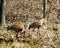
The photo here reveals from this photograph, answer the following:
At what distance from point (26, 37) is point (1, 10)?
4.87 meters

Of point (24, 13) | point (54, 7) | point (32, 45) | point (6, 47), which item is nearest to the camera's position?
point (6, 47)

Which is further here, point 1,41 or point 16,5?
point 16,5

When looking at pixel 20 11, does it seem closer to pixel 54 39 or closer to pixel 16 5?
pixel 16 5

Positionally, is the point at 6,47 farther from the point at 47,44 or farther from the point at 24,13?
the point at 24,13

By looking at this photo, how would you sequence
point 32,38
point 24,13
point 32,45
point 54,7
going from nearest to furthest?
point 32,45 → point 32,38 → point 24,13 → point 54,7

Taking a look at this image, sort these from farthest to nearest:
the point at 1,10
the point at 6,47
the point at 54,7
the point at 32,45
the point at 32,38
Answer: the point at 54,7, the point at 1,10, the point at 32,38, the point at 32,45, the point at 6,47

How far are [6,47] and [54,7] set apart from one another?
1215 cm

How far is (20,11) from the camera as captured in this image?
1791cm

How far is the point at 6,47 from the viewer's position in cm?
714

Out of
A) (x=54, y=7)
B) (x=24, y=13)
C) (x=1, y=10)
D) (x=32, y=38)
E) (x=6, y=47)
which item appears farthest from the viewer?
(x=54, y=7)

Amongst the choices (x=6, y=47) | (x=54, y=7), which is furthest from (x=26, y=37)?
(x=54, y=7)

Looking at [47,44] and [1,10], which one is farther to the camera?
[1,10]

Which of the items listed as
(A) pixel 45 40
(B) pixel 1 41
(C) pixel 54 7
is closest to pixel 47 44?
(A) pixel 45 40

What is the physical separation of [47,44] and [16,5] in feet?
39.2
